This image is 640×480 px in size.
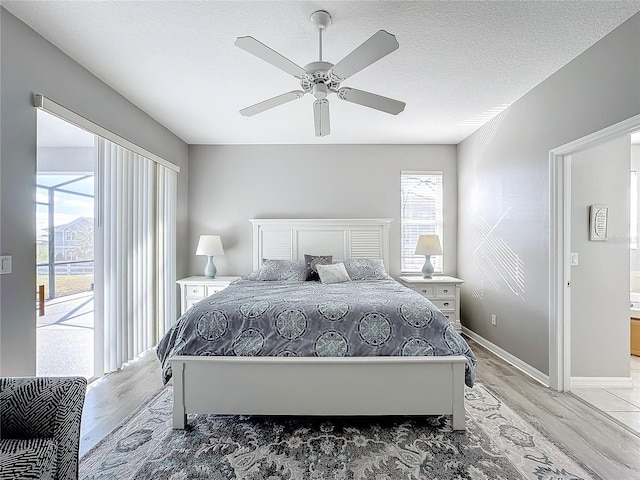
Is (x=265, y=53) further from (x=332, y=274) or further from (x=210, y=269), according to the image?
(x=210, y=269)

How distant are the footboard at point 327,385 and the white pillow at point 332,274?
1.50 meters

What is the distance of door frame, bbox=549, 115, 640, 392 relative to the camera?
275cm

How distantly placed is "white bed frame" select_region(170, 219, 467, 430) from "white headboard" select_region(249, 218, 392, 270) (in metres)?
2.48

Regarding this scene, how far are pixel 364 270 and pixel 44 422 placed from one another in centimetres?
309

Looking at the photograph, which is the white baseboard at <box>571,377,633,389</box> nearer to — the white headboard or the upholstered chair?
the white headboard

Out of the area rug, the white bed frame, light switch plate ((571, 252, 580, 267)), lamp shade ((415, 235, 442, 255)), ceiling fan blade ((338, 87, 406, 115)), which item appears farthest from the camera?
lamp shade ((415, 235, 442, 255))

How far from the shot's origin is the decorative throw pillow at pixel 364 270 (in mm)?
→ 3904

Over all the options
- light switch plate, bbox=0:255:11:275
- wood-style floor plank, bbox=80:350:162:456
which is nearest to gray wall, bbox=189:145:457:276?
wood-style floor plank, bbox=80:350:162:456

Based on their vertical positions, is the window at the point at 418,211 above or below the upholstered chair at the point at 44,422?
above

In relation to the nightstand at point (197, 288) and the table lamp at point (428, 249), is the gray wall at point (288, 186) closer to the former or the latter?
the table lamp at point (428, 249)

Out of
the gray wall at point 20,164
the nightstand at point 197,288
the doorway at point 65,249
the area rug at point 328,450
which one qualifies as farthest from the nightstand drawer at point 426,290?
the gray wall at point 20,164

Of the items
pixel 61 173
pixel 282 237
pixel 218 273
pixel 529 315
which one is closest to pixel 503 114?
pixel 529 315

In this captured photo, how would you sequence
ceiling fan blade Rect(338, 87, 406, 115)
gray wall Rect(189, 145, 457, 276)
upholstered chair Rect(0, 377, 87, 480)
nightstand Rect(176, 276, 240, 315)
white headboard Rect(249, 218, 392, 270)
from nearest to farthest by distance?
upholstered chair Rect(0, 377, 87, 480) < ceiling fan blade Rect(338, 87, 406, 115) < nightstand Rect(176, 276, 240, 315) < white headboard Rect(249, 218, 392, 270) < gray wall Rect(189, 145, 457, 276)

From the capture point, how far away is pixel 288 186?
474 centimetres
